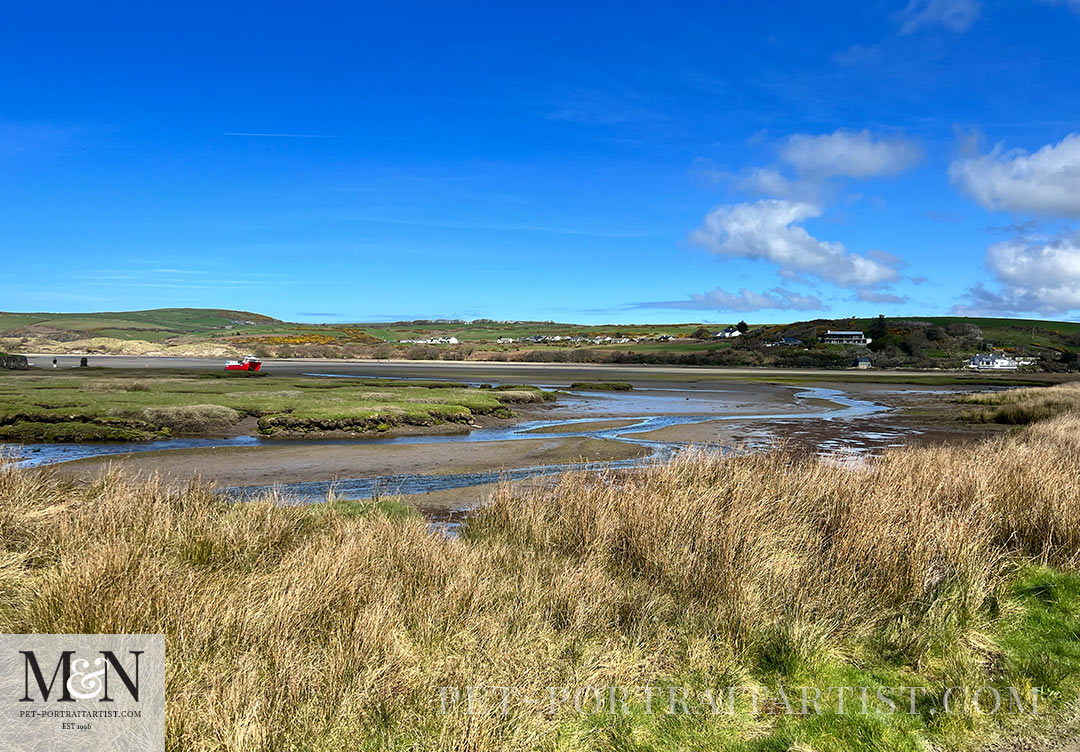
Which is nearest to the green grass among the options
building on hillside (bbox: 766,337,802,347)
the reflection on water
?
the reflection on water

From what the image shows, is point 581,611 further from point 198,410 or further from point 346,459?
point 198,410

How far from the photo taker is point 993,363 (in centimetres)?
11100

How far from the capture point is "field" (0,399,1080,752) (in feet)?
17.3

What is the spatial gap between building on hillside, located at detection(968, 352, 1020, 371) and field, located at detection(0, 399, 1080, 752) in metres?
117

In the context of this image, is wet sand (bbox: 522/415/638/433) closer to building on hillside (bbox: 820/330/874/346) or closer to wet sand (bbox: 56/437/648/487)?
wet sand (bbox: 56/437/648/487)

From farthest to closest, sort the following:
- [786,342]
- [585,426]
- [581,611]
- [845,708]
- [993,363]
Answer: [786,342] < [993,363] < [585,426] < [581,611] < [845,708]

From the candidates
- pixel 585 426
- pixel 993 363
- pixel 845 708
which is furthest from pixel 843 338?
pixel 845 708

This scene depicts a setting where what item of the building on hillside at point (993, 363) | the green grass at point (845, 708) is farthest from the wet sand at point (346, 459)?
the building on hillside at point (993, 363)

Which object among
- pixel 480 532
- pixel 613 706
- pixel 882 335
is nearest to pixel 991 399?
pixel 480 532

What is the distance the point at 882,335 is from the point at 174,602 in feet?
529

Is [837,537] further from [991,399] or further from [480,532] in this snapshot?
[991,399]

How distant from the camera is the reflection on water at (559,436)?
64.1 ft

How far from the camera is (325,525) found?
1014 cm

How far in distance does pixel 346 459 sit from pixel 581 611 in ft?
64.2
